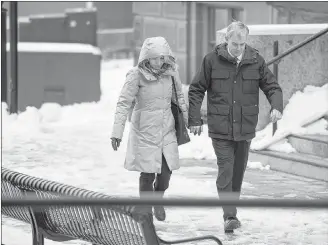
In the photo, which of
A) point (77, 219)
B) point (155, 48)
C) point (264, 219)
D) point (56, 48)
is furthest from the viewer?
point (56, 48)

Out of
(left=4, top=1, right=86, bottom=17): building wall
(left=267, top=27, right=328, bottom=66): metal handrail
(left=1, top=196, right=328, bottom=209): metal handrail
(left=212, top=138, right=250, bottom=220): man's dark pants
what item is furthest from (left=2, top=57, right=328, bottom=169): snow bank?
(left=1, top=196, right=328, bottom=209): metal handrail

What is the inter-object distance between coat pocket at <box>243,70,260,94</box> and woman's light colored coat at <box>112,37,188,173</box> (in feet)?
1.70

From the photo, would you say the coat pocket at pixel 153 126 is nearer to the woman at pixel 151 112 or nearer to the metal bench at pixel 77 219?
the woman at pixel 151 112

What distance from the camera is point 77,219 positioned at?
6.31 m

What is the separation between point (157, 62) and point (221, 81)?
19.7 inches

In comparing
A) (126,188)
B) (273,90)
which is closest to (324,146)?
(126,188)

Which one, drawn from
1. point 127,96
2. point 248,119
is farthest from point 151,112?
point 248,119

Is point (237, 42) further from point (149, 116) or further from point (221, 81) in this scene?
point (149, 116)

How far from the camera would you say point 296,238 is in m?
8.11

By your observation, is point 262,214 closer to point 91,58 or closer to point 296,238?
point 296,238

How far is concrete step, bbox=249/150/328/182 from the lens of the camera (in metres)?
10.7

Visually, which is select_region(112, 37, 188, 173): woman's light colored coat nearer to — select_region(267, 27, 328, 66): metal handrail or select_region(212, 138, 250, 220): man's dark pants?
select_region(212, 138, 250, 220): man's dark pants

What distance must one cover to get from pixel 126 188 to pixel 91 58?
10.1 metres

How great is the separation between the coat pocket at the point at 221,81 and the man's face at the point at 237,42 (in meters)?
0.18
